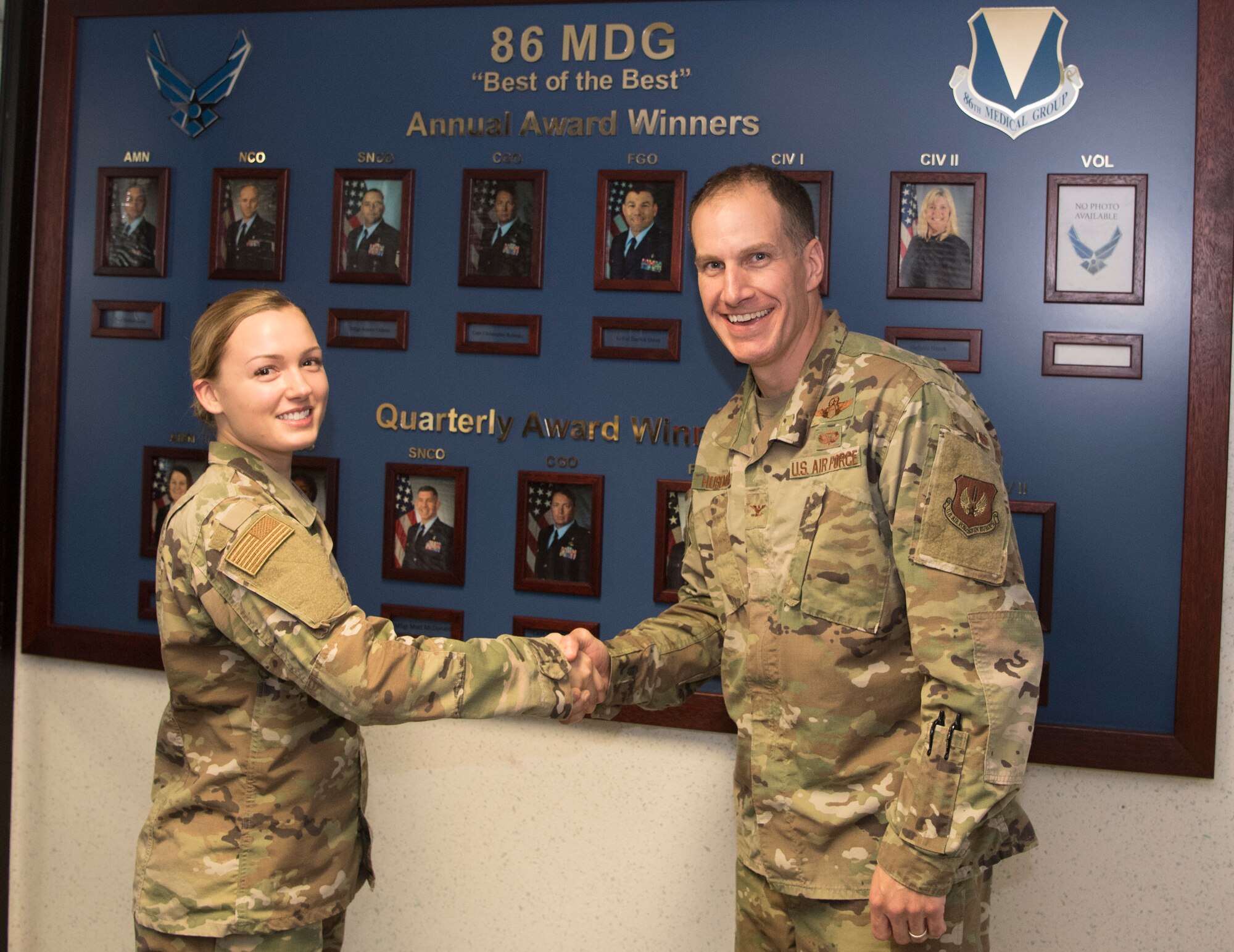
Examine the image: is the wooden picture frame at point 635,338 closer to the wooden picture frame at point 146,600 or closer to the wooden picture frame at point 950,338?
the wooden picture frame at point 950,338

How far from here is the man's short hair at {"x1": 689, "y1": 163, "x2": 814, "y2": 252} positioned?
5.55 feet

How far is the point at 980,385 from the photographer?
197 centimetres

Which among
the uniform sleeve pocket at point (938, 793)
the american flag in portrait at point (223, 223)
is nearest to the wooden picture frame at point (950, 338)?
the uniform sleeve pocket at point (938, 793)

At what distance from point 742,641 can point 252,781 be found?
808 millimetres

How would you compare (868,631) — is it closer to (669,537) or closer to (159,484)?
(669,537)

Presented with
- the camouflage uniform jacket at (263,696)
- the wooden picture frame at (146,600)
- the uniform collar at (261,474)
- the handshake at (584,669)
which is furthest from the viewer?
the wooden picture frame at (146,600)

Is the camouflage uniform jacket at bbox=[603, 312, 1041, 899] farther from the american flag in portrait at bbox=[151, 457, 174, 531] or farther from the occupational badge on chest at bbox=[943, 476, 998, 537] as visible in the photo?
the american flag in portrait at bbox=[151, 457, 174, 531]

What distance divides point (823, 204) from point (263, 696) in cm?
133

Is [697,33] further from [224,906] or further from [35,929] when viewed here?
[35,929]

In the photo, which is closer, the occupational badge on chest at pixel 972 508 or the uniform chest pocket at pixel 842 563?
the occupational badge on chest at pixel 972 508

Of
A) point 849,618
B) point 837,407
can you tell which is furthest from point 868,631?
point 837,407

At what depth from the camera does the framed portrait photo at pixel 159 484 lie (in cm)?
237

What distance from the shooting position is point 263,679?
1612 mm

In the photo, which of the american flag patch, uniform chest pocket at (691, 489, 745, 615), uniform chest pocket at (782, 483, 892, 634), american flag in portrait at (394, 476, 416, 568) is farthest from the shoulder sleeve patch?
american flag in portrait at (394, 476, 416, 568)
